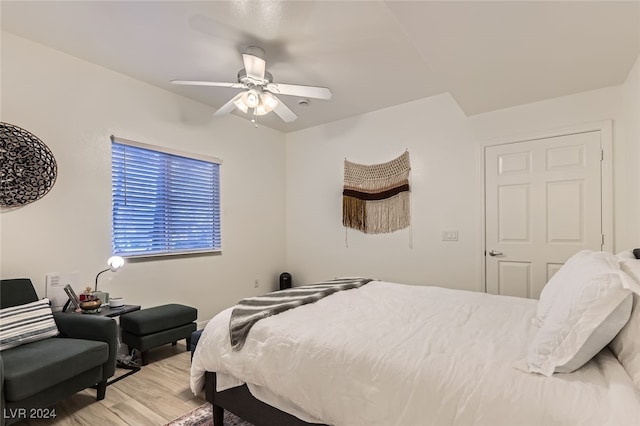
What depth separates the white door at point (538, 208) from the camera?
9.46ft

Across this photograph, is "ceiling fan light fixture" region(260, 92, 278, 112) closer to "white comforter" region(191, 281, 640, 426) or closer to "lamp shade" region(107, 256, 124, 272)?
"white comforter" region(191, 281, 640, 426)

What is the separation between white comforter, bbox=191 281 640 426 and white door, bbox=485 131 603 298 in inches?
46.6

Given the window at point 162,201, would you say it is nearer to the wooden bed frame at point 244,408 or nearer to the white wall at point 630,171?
the wooden bed frame at point 244,408

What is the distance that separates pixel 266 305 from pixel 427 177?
253cm

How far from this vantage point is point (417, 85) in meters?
3.37

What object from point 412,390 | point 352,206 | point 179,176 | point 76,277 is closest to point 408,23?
point 412,390

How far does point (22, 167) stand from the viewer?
247 centimetres

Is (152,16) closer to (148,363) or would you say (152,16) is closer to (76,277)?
(76,277)

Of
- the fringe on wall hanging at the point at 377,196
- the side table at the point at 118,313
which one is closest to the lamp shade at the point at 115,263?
the side table at the point at 118,313

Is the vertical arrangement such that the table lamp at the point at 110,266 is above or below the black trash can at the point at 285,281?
above

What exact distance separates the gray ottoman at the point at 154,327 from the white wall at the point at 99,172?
35 cm

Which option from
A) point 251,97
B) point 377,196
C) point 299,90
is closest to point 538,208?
Result: point 377,196

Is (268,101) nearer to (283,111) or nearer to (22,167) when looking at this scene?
(283,111)

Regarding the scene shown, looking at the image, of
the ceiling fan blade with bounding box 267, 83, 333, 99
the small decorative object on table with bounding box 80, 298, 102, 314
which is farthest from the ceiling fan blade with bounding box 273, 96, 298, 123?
the small decorative object on table with bounding box 80, 298, 102, 314
